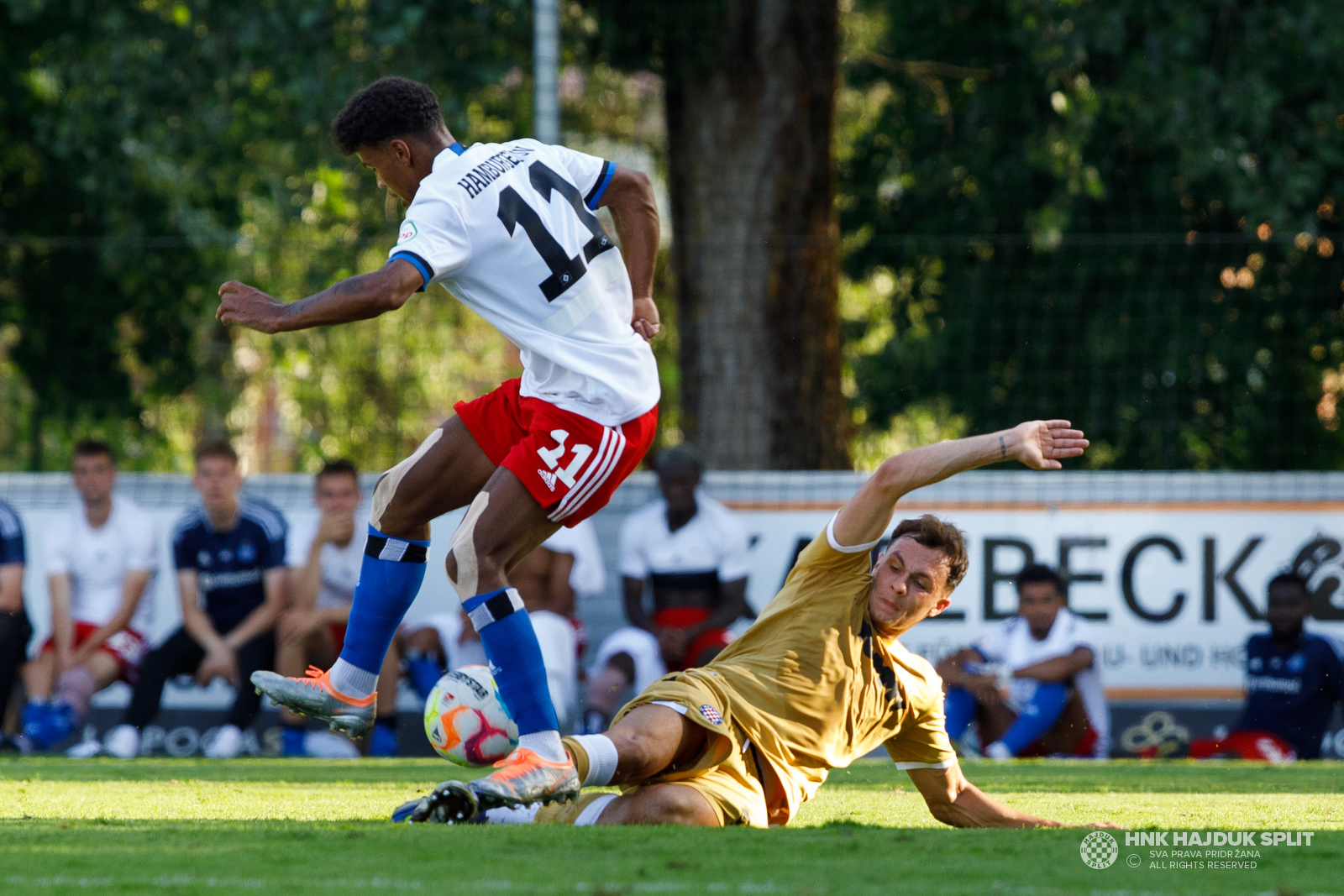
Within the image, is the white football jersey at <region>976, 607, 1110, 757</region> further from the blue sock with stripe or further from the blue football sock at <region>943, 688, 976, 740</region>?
the blue sock with stripe

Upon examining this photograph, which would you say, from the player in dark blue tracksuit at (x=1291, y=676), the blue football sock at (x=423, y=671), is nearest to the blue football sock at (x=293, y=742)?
the blue football sock at (x=423, y=671)

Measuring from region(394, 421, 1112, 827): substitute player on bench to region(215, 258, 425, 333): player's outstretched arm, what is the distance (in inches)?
52.3

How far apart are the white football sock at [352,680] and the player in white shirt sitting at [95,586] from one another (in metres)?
4.66

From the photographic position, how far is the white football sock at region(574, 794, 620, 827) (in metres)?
4.52

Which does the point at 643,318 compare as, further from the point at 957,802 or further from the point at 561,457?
the point at 957,802

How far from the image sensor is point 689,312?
1128cm

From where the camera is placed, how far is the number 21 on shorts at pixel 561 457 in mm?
4594

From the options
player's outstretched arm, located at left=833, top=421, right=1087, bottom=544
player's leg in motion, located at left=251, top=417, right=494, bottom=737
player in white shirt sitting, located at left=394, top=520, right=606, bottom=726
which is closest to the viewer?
player's outstretched arm, located at left=833, top=421, right=1087, bottom=544

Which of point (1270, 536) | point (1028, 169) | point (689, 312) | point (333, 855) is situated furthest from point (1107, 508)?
point (333, 855)

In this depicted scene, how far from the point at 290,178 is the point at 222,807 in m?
7.76

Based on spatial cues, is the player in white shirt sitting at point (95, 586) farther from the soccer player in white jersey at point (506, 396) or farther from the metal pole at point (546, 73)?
the soccer player in white jersey at point (506, 396)

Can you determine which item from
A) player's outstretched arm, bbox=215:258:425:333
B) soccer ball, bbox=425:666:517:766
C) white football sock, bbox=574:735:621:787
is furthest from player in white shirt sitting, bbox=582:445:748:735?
player's outstretched arm, bbox=215:258:425:333

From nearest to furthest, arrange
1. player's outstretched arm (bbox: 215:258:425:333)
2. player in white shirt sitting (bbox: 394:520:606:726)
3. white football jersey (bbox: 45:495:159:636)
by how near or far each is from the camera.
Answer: player's outstretched arm (bbox: 215:258:425:333)
player in white shirt sitting (bbox: 394:520:606:726)
white football jersey (bbox: 45:495:159:636)

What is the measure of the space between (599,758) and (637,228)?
1.70 m
